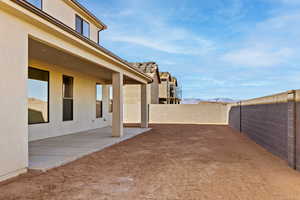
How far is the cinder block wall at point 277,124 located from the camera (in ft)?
16.2

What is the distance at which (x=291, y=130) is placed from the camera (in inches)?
198

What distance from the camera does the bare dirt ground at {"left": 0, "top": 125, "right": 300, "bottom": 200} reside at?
3289mm

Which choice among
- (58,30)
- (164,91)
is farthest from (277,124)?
(164,91)

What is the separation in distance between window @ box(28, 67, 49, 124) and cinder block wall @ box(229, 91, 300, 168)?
7.62 metres

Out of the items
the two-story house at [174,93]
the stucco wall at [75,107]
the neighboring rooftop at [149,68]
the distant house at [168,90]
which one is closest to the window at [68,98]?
the stucco wall at [75,107]

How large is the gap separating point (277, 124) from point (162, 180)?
13.2ft

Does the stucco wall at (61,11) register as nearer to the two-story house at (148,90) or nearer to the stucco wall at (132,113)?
the stucco wall at (132,113)

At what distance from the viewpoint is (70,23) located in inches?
403

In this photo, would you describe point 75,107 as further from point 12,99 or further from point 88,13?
point 12,99

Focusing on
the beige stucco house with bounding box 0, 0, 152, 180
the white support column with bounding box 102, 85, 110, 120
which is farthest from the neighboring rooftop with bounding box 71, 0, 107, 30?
the white support column with bounding box 102, 85, 110, 120

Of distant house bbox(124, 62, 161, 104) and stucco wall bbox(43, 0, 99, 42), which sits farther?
distant house bbox(124, 62, 161, 104)

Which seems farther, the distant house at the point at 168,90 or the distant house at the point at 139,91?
the distant house at the point at 168,90

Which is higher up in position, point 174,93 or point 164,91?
point 164,91

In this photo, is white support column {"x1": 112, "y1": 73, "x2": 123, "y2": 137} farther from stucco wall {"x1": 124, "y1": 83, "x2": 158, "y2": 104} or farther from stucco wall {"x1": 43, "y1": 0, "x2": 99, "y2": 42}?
stucco wall {"x1": 124, "y1": 83, "x2": 158, "y2": 104}
